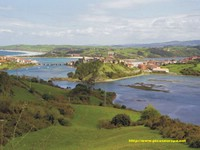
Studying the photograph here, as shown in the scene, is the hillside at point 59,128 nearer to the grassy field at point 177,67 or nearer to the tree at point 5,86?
the tree at point 5,86

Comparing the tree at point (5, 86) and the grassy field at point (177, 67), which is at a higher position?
the tree at point (5, 86)

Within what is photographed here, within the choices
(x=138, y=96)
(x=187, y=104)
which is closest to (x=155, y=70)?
(x=138, y=96)

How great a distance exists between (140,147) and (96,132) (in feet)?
28.0

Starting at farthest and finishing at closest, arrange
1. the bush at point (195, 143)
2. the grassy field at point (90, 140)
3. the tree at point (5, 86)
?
the tree at point (5, 86)
the grassy field at point (90, 140)
the bush at point (195, 143)

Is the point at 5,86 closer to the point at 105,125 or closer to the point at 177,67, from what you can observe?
the point at 105,125

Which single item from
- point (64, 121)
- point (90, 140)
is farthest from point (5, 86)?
point (90, 140)

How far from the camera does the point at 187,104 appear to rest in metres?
56.3

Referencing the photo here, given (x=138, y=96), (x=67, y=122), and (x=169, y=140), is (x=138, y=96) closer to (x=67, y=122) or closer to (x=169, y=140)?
(x=67, y=122)

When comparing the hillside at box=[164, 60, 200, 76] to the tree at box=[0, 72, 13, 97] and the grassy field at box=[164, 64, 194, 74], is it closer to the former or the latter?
the grassy field at box=[164, 64, 194, 74]

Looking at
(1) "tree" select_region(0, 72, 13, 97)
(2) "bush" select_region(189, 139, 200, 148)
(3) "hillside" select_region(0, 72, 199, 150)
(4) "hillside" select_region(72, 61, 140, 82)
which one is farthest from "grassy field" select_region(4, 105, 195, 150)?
(4) "hillside" select_region(72, 61, 140, 82)

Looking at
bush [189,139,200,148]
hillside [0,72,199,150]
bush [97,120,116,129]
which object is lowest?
bush [97,120,116,129]

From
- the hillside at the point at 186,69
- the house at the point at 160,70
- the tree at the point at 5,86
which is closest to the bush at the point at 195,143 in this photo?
the tree at the point at 5,86

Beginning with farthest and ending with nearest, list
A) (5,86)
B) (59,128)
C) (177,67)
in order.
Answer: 1. (177,67)
2. (5,86)
3. (59,128)

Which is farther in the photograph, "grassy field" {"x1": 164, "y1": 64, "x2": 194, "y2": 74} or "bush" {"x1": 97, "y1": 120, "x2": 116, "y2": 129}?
"grassy field" {"x1": 164, "y1": 64, "x2": 194, "y2": 74}
